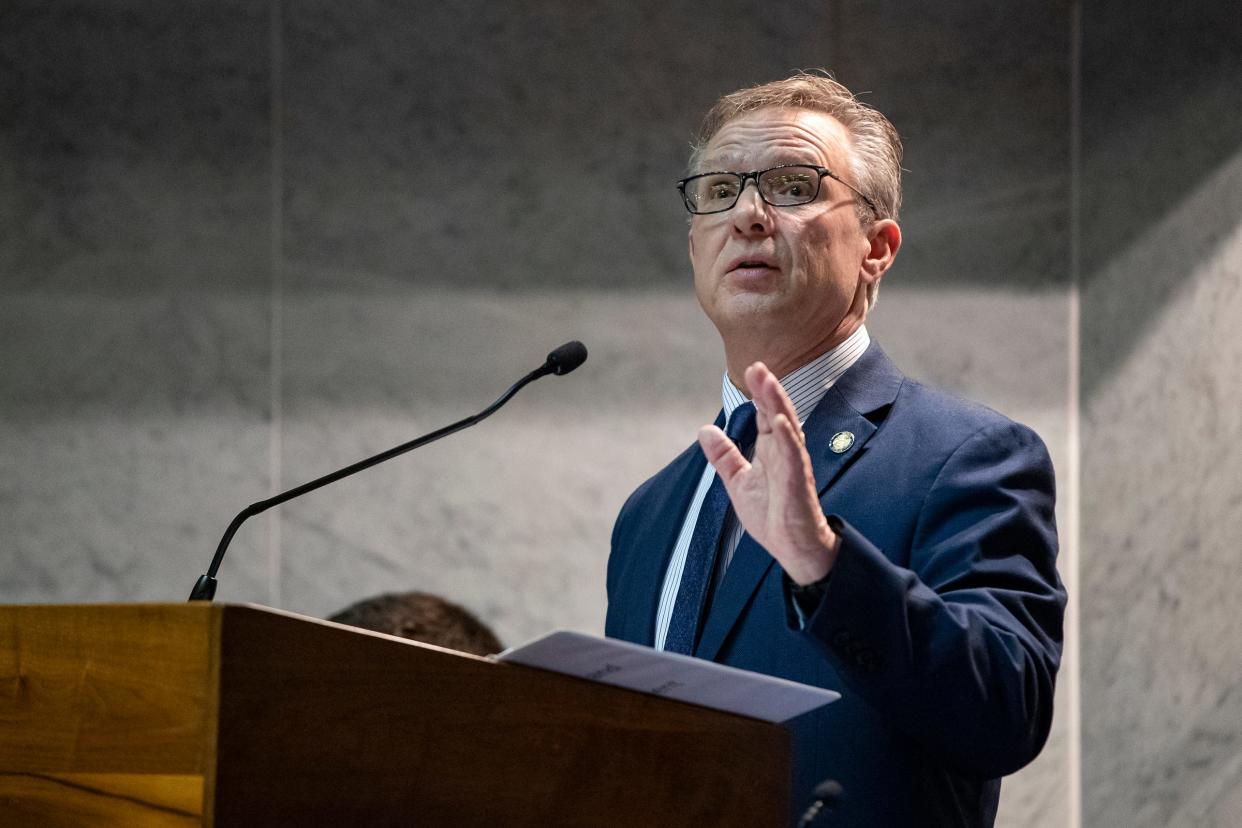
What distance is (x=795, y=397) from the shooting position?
77.7 inches

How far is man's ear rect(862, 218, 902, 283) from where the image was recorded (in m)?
2.13

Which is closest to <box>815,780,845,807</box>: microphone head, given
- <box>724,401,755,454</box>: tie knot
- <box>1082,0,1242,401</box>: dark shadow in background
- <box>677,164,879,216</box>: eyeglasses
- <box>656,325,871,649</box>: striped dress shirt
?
<box>656,325,871,649</box>: striped dress shirt

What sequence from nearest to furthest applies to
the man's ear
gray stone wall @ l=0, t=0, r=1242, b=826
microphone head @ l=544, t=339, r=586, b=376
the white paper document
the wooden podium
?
1. the wooden podium
2. the white paper document
3. microphone head @ l=544, t=339, r=586, b=376
4. the man's ear
5. gray stone wall @ l=0, t=0, r=1242, b=826

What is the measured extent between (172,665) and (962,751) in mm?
768

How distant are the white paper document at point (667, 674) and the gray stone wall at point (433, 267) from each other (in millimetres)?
2279

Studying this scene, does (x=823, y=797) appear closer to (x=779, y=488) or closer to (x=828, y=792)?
(x=828, y=792)

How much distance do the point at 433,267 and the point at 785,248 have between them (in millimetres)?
1786

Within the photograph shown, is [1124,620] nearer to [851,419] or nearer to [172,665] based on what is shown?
[851,419]

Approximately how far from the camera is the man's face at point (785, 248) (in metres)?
1.99

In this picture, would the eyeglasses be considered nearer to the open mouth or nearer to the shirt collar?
the open mouth

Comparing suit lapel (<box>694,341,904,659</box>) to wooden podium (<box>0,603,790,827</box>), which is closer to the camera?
wooden podium (<box>0,603,790,827</box>)

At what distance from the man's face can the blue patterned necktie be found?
148mm

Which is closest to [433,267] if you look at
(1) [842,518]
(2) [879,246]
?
(2) [879,246]

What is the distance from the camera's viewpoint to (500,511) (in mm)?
3570
